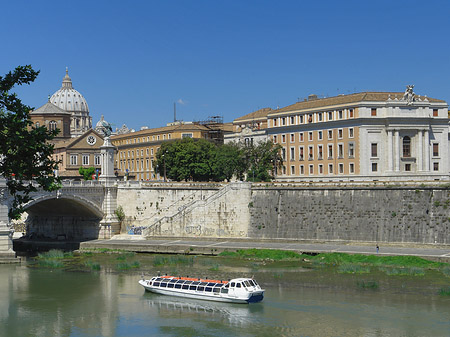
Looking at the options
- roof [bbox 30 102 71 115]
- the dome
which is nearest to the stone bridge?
roof [bbox 30 102 71 115]

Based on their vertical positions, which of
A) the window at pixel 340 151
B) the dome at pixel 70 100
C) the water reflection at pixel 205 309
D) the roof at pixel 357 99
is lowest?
the water reflection at pixel 205 309

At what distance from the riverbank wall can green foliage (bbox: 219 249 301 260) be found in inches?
220

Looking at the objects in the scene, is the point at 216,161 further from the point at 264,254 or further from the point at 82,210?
the point at 264,254

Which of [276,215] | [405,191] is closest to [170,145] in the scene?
[276,215]

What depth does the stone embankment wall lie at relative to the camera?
2212 inches

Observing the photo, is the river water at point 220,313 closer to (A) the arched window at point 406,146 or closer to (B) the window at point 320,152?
(A) the arched window at point 406,146

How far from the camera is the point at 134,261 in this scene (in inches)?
2247

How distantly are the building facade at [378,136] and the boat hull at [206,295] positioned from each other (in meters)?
38.1

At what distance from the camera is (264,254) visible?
185ft

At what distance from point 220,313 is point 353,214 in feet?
77.9

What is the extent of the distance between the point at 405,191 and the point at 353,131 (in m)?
21.7

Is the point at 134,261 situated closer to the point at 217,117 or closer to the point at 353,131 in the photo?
the point at 353,131

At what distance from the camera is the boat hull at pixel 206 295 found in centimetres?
4056

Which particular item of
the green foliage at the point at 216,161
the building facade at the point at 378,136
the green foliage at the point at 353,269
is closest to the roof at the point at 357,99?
the building facade at the point at 378,136
